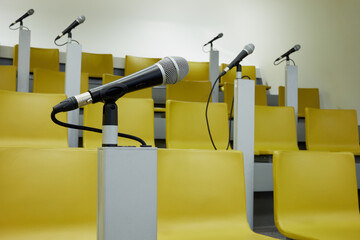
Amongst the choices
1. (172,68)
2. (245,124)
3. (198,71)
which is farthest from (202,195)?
(198,71)

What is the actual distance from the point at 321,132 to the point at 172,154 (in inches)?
44.6

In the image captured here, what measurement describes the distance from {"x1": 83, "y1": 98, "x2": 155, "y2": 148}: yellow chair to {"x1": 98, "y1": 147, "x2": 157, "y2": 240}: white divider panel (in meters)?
0.98

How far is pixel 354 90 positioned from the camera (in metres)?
2.33

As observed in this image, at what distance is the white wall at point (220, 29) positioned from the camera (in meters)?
2.56

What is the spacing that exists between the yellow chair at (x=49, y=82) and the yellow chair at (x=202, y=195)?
1.16 m

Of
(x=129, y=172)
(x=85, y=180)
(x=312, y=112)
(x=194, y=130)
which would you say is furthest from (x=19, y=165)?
(x=312, y=112)

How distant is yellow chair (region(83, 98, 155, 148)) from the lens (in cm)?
143

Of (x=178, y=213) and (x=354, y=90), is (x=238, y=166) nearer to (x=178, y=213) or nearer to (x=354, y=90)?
(x=178, y=213)

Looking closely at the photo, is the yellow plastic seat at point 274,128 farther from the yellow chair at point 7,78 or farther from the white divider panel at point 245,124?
the yellow chair at point 7,78

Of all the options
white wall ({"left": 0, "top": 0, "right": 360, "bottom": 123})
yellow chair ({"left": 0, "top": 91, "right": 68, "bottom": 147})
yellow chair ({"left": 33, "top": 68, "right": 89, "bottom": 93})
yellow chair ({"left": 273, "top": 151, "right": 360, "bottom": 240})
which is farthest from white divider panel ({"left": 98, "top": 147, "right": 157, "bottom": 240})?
white wall ({"left": 0, "top": 0, "right": 360, "bottom": 123})

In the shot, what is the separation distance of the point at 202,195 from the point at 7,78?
4.75 ft

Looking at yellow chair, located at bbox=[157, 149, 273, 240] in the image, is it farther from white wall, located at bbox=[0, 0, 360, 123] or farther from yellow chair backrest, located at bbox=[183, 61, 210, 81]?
yellow chair backrest, located at bbox=[183, 61, 210, 81]

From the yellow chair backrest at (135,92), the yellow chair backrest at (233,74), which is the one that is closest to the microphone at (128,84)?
the yellow chair backrest at (135,92)

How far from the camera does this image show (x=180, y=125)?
1.49 metres
